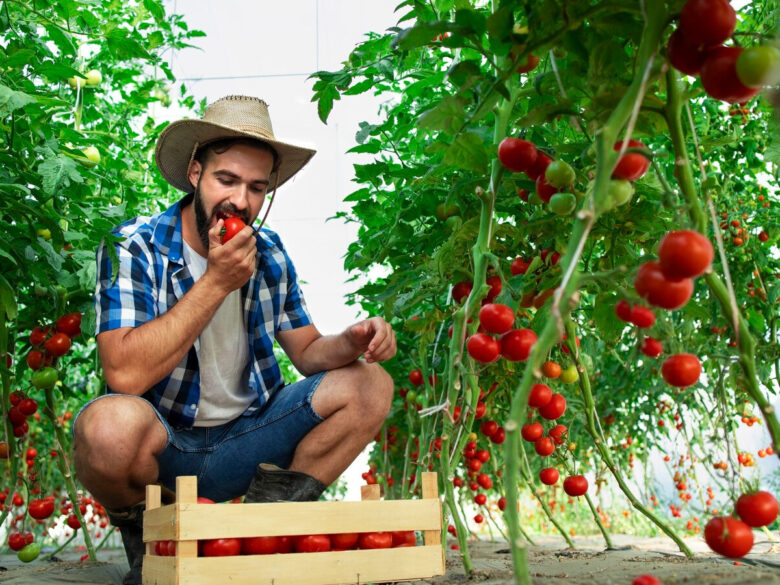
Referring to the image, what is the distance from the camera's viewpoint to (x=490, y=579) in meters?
1.42

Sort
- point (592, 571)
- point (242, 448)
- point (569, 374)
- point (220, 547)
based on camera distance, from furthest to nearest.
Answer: point (242, 448)
point (569, 374)
point (592, 571)
point (220, 547)

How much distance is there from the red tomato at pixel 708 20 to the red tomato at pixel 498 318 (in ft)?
1.51

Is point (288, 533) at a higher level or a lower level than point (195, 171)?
lower

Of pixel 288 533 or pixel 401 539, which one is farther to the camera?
pixel 401 539

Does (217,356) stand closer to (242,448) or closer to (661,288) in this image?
(242,448)

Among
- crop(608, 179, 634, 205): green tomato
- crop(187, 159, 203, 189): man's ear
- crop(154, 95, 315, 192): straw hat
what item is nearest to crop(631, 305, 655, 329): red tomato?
crop(608, 179, 634, 205): green tomato

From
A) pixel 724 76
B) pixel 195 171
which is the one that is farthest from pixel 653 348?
pixel 195 171

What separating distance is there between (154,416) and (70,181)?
2.10 feet

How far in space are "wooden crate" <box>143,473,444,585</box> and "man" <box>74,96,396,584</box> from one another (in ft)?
1.07

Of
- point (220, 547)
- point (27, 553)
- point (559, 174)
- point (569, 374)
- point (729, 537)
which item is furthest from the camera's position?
point (27, 553)

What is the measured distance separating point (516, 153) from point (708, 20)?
324 millimetres

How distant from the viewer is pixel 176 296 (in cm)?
202

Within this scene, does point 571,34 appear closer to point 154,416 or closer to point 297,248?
point 154,416

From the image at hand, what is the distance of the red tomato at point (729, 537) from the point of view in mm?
784
